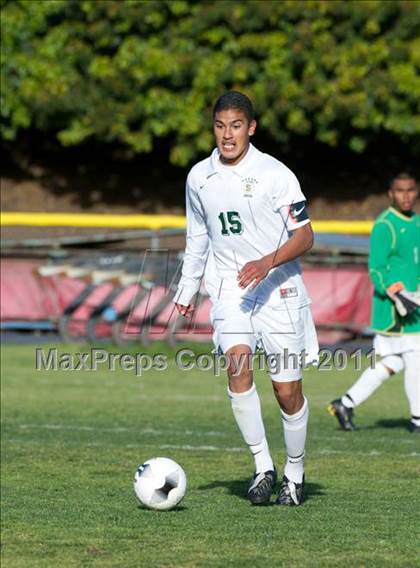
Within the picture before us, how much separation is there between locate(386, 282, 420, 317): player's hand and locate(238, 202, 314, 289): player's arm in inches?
147

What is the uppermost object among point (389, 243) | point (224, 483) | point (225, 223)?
point (225, 223)

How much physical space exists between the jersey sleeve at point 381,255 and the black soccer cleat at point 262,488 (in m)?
3.79

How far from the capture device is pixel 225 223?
752 centimetres

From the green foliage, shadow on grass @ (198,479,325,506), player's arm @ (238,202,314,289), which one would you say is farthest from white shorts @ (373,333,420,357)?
the green foliage

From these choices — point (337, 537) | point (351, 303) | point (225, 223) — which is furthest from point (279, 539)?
point (351, 303)

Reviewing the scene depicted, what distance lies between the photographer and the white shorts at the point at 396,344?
37.2ft

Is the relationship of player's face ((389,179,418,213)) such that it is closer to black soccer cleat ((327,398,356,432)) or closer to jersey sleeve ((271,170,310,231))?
black soccer cleat ((327,398,356,432))

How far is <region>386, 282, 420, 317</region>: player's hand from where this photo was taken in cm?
1106

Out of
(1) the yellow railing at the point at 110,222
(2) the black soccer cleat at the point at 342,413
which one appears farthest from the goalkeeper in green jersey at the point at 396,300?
(1) the yellow railing at the point at 110,222

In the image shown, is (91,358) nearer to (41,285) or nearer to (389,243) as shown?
(41,285)

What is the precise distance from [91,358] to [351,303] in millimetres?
4053

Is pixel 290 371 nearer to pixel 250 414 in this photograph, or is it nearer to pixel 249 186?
pixel 250 414

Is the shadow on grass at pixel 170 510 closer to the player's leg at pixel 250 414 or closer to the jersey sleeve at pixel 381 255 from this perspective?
the player's leg at pixel 250 414

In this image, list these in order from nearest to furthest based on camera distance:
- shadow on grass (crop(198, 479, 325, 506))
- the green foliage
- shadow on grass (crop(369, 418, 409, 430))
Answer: shadow on grass (crop(198, 479, 325, 506)) → shadow on grass (crop(369, 418, 409, 430)) → the green foliage
